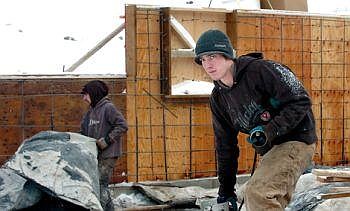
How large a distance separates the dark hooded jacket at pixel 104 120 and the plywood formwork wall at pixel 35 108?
4.22ft

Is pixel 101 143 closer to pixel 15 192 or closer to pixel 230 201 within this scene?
pixel 15 192

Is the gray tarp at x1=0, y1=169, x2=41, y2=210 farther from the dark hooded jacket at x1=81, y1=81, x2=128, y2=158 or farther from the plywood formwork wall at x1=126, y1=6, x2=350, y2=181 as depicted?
the plywood formwork wall at x1=126, y1=6, x2=350, y2=181

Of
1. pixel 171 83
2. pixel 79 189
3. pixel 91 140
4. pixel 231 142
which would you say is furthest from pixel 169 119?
pixel 231 142

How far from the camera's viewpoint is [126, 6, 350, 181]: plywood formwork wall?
8.45 meters

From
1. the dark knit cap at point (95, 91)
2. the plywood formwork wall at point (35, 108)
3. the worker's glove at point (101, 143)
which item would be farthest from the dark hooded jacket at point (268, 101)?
the plywood formwork wall at point (35, 108)

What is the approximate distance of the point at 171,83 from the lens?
28.3 ft

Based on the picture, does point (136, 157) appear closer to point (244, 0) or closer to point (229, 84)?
point (229, 84)

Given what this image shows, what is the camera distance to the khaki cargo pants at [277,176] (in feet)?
11.7

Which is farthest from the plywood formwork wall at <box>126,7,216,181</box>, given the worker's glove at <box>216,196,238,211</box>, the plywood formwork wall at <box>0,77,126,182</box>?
the worker's glove at <box>216,196,238,211</box>

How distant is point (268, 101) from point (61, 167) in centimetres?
236

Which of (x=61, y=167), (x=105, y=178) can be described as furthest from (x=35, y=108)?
(x=61, y=167)

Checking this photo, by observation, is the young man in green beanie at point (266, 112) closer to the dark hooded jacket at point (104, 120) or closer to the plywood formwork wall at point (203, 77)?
the dark hooded jacket at point (104, 120)

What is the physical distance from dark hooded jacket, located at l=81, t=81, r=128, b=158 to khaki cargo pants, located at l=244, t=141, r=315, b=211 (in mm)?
3148

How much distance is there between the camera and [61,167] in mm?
5457
